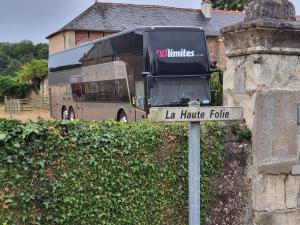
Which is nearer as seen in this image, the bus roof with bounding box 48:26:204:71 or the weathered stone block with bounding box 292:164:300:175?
the weathered stone block with bounding box 292:164:300:175

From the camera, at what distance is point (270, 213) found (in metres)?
4.41

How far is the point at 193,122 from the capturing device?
3896 millimetres

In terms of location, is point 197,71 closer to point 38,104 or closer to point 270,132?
point 270,132

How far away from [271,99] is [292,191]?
927 mm

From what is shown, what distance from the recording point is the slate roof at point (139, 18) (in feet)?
112

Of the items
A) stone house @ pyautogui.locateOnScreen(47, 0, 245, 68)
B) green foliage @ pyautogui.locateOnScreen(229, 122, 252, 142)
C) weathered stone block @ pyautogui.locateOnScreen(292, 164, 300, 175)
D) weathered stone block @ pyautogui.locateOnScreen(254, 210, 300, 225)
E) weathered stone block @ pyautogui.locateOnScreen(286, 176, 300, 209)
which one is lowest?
weathered stone block @ pyautogui.locateOnScreen(254, 210, 300, 225)

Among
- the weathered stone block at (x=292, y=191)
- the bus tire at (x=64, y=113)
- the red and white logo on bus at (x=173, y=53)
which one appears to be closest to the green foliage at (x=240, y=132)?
the weathered stone block at (x=292, y=191)

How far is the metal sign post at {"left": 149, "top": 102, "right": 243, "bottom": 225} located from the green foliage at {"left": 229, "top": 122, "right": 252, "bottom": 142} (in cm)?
36

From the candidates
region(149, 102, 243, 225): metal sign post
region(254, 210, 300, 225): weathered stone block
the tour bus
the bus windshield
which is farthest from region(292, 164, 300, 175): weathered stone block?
the bus windshield

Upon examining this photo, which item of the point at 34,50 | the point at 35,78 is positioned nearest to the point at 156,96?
the point at 35,78

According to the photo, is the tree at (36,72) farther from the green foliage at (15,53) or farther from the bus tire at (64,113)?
the green foliage at (15,53)

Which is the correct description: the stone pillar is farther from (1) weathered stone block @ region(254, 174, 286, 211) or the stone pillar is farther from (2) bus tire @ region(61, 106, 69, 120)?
(2) bus tire @ region(61, 106, 69, 120)

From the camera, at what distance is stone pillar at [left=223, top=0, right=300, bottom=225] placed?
4.33m

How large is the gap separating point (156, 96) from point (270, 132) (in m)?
9.09
